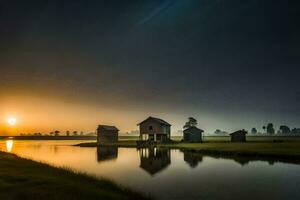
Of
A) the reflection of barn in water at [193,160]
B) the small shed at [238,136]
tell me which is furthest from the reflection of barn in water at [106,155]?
the small shed at [238,136]

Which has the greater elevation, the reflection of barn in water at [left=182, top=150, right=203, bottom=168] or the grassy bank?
the grassy bank

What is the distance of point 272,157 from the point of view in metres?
46.3

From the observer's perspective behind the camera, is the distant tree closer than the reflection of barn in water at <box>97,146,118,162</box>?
No

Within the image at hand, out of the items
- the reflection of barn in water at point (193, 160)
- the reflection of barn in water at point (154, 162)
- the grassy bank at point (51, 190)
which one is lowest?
the reflection of barn in water at point (154, 162)

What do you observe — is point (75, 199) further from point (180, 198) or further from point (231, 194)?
point (231, 194)

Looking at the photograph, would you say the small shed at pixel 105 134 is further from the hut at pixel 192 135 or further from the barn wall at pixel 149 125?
the hut at pixel 192 135

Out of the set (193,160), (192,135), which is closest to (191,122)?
(192,135)

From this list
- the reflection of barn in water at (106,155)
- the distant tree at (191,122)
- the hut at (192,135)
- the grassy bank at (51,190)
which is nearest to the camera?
the grassy bank at (51,190)

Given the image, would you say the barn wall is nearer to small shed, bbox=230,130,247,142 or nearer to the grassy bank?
small shed, bbox=230,130,247,142

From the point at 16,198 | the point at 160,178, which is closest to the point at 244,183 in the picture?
the point at 160,178

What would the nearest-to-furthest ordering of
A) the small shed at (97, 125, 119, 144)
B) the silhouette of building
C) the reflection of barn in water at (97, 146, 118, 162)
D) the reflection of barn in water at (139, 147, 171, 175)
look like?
the reflection of barn in water at (139, 147, 171, 175) → the reflection of barn in water at (97, 146, 118, 162) → the silhouette of building → the small shed at (97, 125, 119, 144)

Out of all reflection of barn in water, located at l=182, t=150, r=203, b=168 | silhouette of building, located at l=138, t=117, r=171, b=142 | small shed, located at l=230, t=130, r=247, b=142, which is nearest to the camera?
reflection of barn in water, located at l=182, t=150, r=203, b=168

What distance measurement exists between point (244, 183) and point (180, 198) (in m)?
8.12

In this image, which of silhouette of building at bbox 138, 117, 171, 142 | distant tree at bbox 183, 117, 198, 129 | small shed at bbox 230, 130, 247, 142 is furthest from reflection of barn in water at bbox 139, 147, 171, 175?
distant tree at bbox 183, 117, 198, 129
